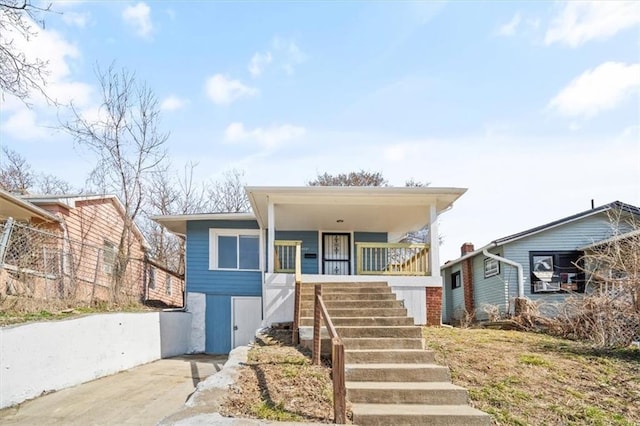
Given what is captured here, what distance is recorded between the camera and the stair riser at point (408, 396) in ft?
19.5

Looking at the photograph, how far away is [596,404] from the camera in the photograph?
5.85m

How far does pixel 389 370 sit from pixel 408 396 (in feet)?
2.04

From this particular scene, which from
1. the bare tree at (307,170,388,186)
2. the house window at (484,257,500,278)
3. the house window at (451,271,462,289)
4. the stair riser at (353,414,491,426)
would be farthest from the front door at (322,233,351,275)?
the bare tree at (307,170,388,186)

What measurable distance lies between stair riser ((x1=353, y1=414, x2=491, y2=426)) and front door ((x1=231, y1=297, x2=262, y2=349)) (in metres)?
10.3

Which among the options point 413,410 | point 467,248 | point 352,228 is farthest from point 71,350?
point 467,248

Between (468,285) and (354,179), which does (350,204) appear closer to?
(468,285)

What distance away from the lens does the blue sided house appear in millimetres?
12180

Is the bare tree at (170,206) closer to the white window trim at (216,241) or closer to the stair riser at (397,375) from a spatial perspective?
the white window trim at (216,241)

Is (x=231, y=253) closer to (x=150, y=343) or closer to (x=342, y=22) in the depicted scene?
(x=150, y=343)

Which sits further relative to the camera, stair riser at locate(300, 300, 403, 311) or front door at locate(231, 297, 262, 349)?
front door at locate(231, 297, 262, 349)

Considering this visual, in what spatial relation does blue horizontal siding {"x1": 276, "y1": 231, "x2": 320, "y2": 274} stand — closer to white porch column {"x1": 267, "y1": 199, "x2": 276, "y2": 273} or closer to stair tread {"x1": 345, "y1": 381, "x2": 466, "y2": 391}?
white porch column {"x1": 267, "y1": 199, "x2": 276, "y2": 273}

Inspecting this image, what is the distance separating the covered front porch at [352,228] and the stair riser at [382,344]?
10.5ft

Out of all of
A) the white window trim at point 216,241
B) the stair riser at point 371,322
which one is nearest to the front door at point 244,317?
the white window trim at point 216,241

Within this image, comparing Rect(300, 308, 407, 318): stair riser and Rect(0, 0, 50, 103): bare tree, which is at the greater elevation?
Rect(0, 0, 50, 103): bare tree
